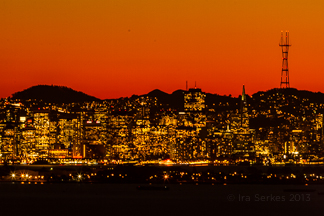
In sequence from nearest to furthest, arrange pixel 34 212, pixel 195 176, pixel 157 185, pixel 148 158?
pixel 34 212
pixel 157 185
pixel 195 176
pixel 148 158

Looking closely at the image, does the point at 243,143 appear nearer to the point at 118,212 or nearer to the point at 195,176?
the point at 195,176

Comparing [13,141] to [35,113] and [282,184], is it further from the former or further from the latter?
[282,184]

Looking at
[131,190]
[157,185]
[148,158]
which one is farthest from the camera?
[148,158]

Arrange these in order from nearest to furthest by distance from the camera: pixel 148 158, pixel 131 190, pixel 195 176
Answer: pixel 131 190
pixel 195 176
pixel 148 158

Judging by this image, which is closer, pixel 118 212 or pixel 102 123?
pixel 118 212

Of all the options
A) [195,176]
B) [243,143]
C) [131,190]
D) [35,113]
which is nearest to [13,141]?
[35,113]

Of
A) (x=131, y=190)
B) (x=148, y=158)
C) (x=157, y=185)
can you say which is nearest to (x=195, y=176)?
(x=157, y=185)

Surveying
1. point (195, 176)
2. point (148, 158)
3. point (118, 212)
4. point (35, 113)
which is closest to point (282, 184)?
point (195, 176)

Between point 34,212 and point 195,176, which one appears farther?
point 195,176

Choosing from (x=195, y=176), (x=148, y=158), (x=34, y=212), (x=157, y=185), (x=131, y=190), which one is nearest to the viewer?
(x=34, y=212)
